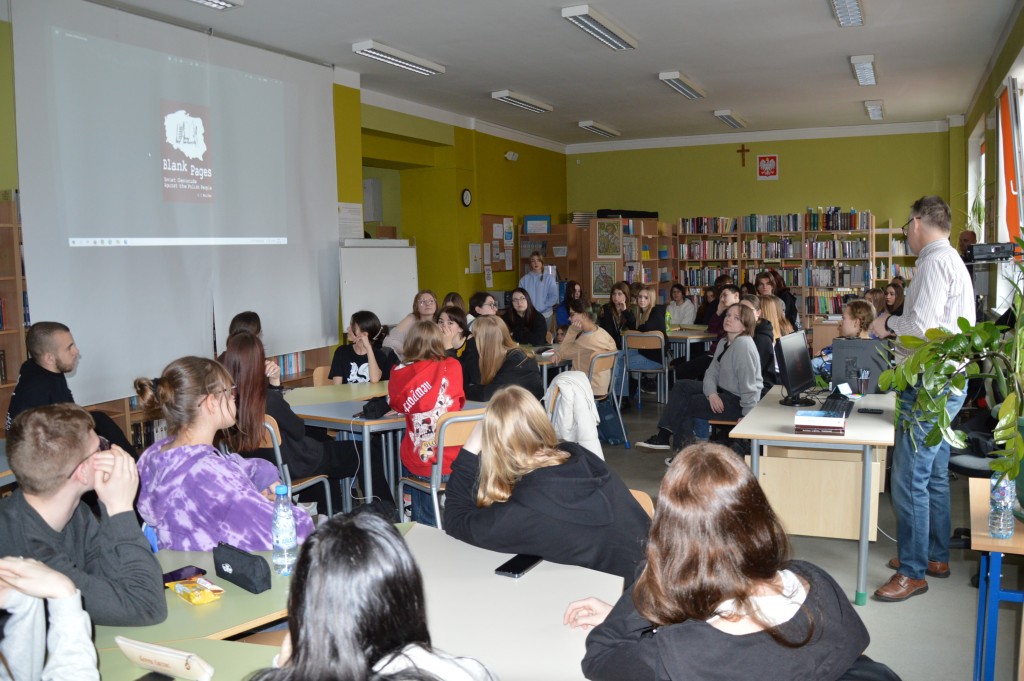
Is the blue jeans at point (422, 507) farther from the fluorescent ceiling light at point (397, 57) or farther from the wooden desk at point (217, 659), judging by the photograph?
the fluorescent ceiling light at point (397, 57)

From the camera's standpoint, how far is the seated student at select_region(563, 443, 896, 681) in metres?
1.45

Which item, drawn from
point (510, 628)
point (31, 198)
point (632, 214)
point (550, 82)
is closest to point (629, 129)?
point (632, 214)

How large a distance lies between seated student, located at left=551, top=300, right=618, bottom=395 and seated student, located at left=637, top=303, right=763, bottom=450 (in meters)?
0.84

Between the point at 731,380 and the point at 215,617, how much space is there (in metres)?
4.43

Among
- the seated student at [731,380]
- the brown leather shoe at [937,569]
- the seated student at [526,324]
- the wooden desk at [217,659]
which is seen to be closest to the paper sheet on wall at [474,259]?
the seated student at [526,324]

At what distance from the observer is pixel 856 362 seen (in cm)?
482

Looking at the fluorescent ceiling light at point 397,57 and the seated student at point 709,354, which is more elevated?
the fluorescent ceiling light at point 397,57

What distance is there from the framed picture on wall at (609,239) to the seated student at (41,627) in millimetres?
10688

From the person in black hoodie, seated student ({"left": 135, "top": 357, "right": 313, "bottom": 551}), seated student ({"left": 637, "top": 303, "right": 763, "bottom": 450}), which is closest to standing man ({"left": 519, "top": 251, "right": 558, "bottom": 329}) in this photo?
seated student ({"left": 637, "top": 303, "right": 763, "bottom": 450})

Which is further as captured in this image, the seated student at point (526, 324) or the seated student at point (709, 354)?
the seated student at point (526, 324)

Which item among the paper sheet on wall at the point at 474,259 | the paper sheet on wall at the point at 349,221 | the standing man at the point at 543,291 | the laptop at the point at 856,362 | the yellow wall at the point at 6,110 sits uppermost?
the yellow wall at the point at 6,110

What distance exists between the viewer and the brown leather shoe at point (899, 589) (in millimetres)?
3768

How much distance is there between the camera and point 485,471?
2.58 meters

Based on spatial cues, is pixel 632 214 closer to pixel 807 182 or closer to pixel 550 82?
pixel 807 182
